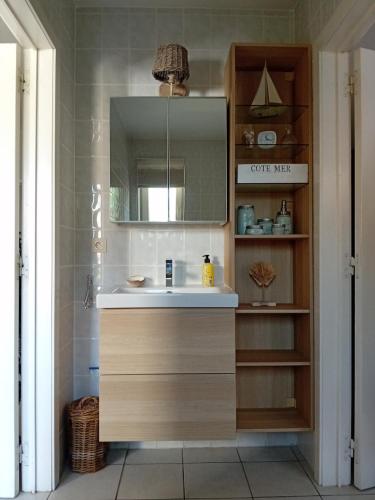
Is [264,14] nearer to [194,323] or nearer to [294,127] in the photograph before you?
[294,127]

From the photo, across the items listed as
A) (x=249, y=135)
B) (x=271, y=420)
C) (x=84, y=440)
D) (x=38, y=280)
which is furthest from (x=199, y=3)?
(x=84, y=440)

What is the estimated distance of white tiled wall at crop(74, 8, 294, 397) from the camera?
214 cm

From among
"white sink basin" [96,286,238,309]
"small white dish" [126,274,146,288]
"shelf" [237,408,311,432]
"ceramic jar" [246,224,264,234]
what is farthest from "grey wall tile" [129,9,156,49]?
"shelf" [237,408,311,432]

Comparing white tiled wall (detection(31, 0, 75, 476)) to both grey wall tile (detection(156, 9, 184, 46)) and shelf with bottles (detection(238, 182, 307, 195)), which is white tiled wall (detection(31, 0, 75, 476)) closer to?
grey wall tile (detection(156, 9, 184, 46))

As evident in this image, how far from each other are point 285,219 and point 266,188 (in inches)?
8.4

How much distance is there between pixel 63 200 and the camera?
6.26 ft

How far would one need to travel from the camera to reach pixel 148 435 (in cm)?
171

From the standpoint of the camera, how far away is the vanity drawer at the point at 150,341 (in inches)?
67.2

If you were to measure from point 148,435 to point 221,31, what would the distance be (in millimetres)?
2259

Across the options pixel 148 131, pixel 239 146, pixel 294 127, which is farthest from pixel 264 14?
pixel 148 131

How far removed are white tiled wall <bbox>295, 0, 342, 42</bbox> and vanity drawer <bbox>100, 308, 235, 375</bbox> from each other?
152 cm

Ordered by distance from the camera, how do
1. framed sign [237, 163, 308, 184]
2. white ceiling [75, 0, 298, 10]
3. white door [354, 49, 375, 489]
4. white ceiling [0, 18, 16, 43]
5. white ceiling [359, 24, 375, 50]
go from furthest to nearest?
white ceiling [75, 0, 298, 10], framed sign [237, 163, 308, 184], white ceiling [359, 24, 375, 50], white door [354, 49, 375, 489], white ceiling [0, 18, 16, 43]

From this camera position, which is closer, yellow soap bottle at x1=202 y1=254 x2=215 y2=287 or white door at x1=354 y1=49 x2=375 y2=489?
white door at x1=354 y1=49 x2=375 y2=489

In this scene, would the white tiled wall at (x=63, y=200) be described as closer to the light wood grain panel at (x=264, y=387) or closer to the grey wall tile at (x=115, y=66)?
the grey wall tile at (x=115, y=66)
